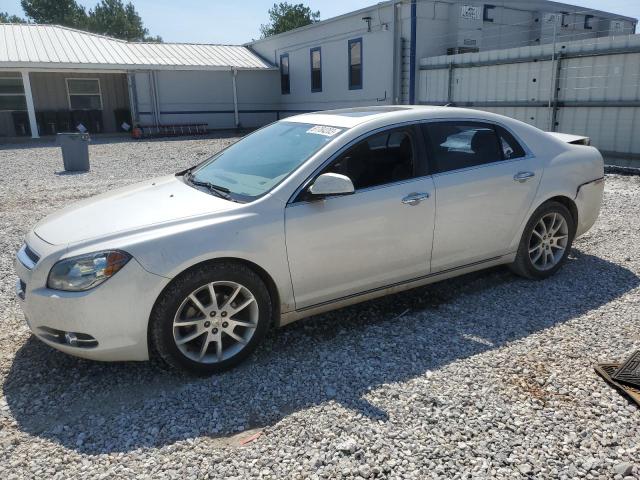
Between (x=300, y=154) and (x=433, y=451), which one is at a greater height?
(x=300, y=154)

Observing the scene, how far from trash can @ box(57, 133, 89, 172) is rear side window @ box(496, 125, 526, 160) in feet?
36.4

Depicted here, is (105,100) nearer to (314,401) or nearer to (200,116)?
(200,116)

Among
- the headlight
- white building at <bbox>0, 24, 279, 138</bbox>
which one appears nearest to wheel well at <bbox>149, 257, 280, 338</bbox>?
the headlight

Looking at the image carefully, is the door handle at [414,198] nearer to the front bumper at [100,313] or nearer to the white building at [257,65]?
the front bumper at [100,313]

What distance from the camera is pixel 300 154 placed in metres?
3.83

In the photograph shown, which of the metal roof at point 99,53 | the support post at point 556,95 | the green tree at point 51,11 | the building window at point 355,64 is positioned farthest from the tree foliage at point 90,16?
the support post at point 556,95

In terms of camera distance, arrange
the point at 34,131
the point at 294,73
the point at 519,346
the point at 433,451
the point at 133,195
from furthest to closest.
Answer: the point at 294,73, the point at 34,131, the point at 133,195, the point at 519,346, the point at 433,451

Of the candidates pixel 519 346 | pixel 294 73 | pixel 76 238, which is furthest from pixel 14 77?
pixel 519 346

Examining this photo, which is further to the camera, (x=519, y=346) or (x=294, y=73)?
(x=294, y=73)

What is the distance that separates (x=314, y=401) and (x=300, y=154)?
1.73m

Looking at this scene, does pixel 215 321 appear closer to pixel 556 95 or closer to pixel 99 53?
pixel 556 95

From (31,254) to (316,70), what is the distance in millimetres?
21308

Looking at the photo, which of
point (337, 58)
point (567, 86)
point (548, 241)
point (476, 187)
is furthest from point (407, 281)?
point (337, 58)

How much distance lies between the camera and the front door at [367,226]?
356 cm
